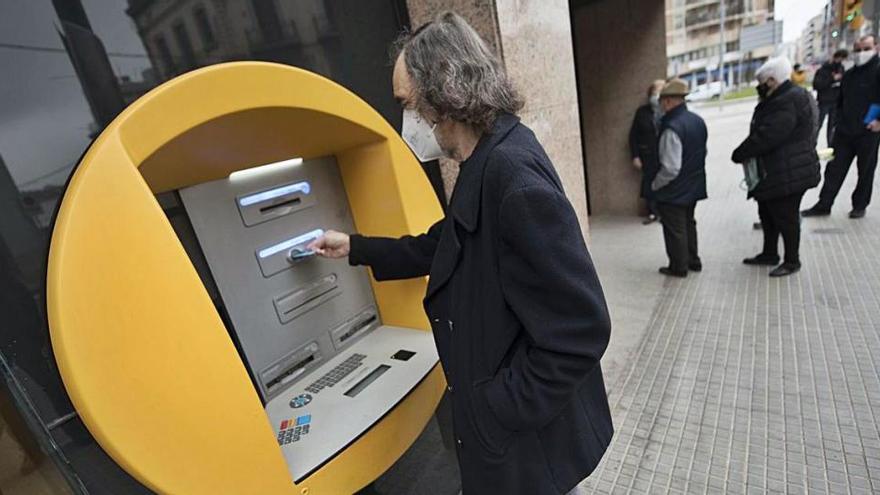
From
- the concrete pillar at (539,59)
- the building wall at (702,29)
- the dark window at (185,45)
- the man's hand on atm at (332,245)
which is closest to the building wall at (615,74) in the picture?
the concrete pillar at (539,59)

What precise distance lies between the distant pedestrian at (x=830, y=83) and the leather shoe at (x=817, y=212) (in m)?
1.50

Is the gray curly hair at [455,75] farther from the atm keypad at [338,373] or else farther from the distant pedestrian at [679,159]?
the distant pedestrian at [679,159]

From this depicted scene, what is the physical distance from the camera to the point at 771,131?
130 inches

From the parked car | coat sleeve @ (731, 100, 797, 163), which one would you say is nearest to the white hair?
coat sleeve @ (731, 100, 797, 163)

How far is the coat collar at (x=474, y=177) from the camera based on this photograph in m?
1.02

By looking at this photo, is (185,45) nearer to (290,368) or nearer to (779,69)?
(290,368)

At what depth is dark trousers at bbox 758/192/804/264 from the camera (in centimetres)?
345

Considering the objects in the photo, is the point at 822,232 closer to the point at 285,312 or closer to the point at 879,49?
the point at 879,49

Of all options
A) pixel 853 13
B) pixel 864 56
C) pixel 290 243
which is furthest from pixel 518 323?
pixel 853 13

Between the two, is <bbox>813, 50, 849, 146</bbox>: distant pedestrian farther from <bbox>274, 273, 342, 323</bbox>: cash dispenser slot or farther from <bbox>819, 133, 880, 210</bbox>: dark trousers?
<bbox>274, 273, 342, 323</bbox>: cash dispenser slot

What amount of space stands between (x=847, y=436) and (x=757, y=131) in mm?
2303

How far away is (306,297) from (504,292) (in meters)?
0.80

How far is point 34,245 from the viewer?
0.88 m

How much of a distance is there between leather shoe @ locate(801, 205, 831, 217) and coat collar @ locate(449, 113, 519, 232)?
5609 millimetres
